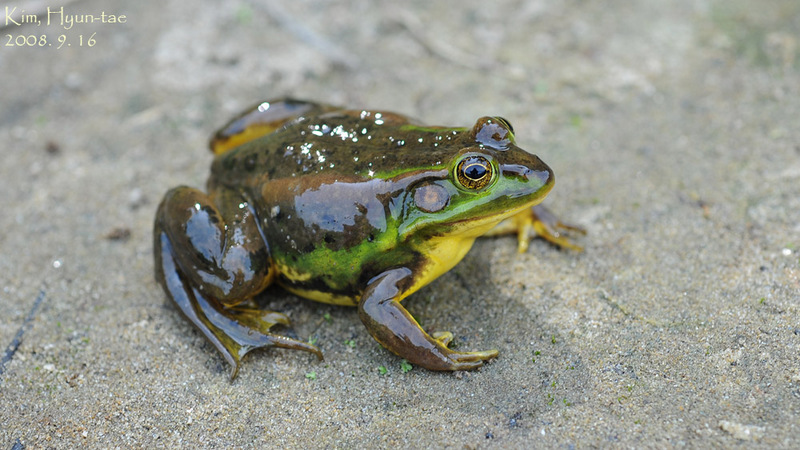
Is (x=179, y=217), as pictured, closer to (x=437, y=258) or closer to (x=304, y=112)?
(x=304, y=112)

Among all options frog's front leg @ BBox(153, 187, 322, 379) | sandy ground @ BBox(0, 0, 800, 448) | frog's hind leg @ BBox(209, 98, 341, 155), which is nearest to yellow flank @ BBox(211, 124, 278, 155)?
frog's hind leg @ BBox(209, 98, 341, 155)

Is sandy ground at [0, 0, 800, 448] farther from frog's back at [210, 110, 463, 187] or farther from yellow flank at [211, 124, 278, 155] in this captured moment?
frog's back at [210, 110, 463, 187]

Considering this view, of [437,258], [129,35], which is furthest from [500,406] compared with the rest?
[129,35]

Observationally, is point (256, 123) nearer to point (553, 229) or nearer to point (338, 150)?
point (338, 150)

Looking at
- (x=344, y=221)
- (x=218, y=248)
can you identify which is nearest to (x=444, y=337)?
(x=344, y=221)

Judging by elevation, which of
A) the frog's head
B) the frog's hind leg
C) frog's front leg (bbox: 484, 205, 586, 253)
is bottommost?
frog's front leg (bbox: 484, 205, 586, 253)
